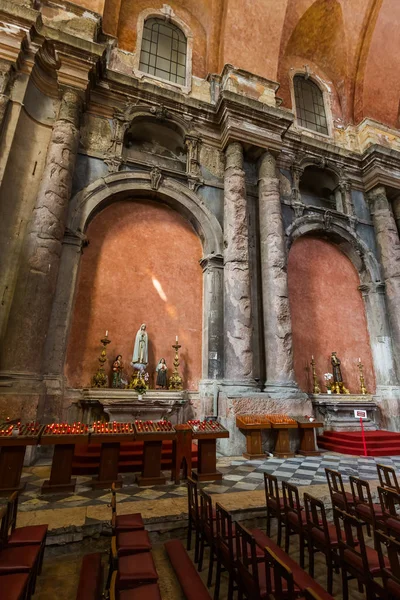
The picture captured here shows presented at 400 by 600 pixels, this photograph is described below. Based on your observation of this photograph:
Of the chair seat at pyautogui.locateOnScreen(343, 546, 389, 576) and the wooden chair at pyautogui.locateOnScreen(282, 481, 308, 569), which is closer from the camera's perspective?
the chair seat at pyautogui.locateOnScreen(343, 546, 389, 576)

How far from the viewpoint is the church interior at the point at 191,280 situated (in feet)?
11.9

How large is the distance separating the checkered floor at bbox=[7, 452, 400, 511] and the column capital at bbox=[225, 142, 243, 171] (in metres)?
7.21

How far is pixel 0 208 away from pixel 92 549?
633 cm

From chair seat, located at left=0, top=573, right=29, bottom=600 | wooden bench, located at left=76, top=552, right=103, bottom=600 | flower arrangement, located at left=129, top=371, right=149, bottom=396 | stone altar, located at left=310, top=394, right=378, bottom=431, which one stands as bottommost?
wooden bench, located at left=76, top=552, right=103, bottom=600

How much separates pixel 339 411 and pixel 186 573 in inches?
284

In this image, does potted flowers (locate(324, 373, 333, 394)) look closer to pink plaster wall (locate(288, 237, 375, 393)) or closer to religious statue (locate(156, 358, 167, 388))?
pink plaster wall (locate(288, 237, 375, 393))

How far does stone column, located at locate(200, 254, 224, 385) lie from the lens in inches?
304

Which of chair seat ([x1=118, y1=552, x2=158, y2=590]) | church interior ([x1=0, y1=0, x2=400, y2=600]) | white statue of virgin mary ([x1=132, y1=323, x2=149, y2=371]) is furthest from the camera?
white statue of virgin mary ([x1=132, y1=323, x2=149, y2=371])

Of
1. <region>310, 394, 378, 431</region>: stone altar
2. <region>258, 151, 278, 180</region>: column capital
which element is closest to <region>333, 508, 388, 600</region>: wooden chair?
<region>310, 394, 378, 431</region>: stone altar

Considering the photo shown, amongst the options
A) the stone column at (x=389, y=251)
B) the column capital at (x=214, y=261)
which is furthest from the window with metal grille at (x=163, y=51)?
the stone column at (x=389, y=251)

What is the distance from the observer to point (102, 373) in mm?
7020

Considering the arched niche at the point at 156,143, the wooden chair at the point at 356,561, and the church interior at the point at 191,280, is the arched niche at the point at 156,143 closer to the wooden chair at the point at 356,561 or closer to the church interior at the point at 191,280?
the church interior at the point at 191,280

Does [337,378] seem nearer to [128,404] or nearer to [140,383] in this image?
[140,383]

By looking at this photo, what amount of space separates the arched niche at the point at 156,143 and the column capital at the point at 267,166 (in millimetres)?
2197
